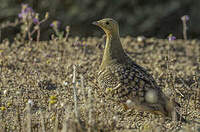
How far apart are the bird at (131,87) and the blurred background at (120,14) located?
3.54 m

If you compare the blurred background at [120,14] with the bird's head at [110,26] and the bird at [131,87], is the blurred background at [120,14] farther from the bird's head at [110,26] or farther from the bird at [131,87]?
the bird at [131,87]

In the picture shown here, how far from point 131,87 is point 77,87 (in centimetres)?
96

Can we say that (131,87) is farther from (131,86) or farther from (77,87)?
(77,87)

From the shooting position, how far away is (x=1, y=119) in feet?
13.1

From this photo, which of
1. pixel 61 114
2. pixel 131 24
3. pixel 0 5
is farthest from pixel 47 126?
pixel 131 24

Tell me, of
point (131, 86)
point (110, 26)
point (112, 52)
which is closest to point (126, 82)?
point (131, 86)

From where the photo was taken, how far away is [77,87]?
4.84 metres

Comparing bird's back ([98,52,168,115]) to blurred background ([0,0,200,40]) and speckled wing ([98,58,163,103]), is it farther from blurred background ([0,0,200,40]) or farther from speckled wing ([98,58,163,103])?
blurred background ([0,0,200,40])

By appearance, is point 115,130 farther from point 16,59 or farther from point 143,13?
point 143,13

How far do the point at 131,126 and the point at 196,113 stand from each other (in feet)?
2.56

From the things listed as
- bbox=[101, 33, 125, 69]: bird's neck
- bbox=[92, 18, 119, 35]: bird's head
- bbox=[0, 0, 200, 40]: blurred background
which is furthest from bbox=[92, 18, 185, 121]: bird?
bbox=[0, 0, 200, 40]: blurred background

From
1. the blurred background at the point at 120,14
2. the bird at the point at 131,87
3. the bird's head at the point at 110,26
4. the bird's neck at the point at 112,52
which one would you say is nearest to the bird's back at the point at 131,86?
the bird at the point at 131,87

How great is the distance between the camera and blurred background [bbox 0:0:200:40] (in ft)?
26.4

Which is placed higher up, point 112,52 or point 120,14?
point 120,14
